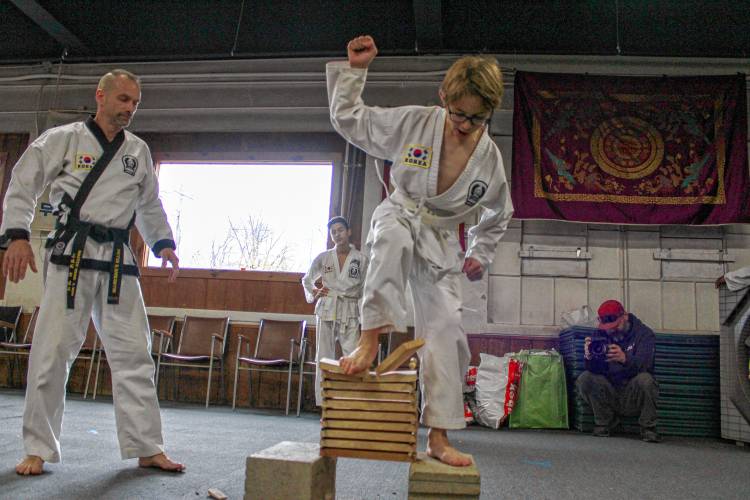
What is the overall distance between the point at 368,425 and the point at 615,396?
11.8 feet

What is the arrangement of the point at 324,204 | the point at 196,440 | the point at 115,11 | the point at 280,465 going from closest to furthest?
the point at 280,465, the point at 196,440, the point at 115,11, the point at 324,204

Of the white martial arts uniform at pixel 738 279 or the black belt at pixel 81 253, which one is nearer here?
the black belt at pixel 81 253

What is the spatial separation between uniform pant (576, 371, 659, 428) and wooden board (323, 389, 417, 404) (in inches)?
135

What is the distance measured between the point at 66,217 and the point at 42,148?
0.90 feet

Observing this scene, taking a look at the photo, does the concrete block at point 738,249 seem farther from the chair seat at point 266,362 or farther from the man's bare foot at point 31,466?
the man's bare foot at point 31,466

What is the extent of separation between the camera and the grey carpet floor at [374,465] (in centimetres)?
200

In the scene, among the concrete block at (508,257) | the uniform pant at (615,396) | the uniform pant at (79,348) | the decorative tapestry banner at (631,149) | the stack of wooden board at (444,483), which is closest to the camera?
the stack of wooden board at (444,483)

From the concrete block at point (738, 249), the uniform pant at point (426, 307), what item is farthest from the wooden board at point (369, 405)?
the concrete block at point (738, 249)

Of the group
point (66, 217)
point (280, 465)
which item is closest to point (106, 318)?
point (66, 217)

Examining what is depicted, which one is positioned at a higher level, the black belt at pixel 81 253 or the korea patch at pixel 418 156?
the korea patch at pixel 418 156

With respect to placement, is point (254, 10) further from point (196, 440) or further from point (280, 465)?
point (280, 465)

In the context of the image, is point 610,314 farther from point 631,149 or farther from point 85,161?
point 85,161

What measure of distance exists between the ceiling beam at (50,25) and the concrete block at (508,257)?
199 inches

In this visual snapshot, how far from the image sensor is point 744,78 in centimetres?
590
